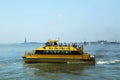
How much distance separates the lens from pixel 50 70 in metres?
44.2

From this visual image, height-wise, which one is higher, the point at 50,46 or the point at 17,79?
the point at 50,46

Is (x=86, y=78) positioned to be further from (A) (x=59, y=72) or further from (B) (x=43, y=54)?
(B) (x=43, y=54)

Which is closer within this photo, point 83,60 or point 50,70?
point 50,70

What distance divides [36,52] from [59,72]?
10777 mm

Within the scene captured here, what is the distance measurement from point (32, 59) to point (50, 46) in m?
3.64

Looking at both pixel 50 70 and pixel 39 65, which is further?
pixel 39 65

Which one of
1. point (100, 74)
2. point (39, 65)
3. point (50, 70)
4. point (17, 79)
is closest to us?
point (17, 79)

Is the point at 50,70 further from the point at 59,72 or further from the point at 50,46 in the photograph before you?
the point at 50,46

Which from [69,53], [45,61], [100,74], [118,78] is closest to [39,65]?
[45,61]

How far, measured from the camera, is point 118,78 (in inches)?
1428

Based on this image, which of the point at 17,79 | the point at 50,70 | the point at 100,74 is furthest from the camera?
the point at 50,70

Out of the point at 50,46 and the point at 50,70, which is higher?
the point at 50,46

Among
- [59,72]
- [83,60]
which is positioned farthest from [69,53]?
[59,72]

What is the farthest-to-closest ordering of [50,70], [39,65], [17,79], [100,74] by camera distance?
[39,65]
[50,70]
[100,74]
[17,79]
